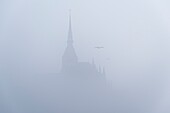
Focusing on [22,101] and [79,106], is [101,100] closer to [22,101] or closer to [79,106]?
[79,106]

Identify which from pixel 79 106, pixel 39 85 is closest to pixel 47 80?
pixel 39 85

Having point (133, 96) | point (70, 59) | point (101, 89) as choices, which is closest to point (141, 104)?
point (133, 96)

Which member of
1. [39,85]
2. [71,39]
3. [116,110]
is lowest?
[116,110]

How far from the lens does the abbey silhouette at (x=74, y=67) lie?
35.9 feet

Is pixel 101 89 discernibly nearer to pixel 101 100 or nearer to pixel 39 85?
pixel 101 100

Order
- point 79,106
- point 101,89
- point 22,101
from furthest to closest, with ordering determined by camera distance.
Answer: point 101,89 < point 79,106 < point 22,101

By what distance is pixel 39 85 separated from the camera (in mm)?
10719

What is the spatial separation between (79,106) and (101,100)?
85 cm

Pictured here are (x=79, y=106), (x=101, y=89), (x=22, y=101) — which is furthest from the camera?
(x=101, y=89)

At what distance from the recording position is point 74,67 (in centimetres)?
1172

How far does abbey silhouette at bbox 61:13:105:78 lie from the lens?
35.9 ft

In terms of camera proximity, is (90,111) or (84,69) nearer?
(90,111)

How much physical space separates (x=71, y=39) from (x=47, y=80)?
4.25ft

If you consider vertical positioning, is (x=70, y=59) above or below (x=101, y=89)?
above
